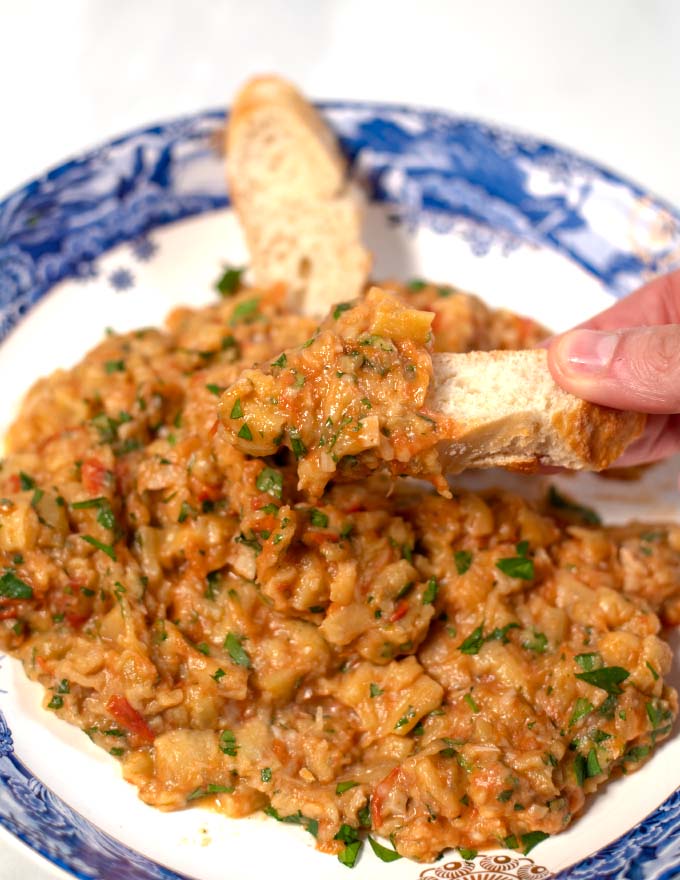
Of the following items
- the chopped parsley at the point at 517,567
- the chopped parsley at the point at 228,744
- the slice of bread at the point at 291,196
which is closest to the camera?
the chopped parsley at the point at 228,744

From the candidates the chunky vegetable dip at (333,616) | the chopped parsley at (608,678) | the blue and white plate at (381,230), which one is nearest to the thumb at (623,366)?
the chunky vegetable dip at (333,616)

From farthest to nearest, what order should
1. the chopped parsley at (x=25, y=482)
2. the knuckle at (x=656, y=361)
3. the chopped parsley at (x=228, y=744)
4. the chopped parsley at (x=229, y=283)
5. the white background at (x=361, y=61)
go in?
the white background at (x=361, y=61), the chopped parsley at (x=229, y=283), the chopped parsley at (x=25, y=482), the chopped parsley at (x=228, y=744), the knuckle at (x=656, y=361)

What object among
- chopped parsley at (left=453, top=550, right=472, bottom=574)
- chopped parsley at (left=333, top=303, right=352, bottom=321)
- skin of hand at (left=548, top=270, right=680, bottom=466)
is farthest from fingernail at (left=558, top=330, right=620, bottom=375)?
chopped parsley at (left=453, top=550, right=472, bottom=574)

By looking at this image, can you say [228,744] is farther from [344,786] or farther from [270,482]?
[270,482]

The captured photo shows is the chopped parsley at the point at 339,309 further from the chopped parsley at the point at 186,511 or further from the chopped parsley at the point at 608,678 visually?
the chopped parsley at the point at 608,678

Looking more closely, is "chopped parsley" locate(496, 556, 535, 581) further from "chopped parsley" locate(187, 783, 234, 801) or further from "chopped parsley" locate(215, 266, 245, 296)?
"chopped parsley" locate(215, 266, 245, 296)

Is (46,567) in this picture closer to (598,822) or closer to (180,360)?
(180,360)

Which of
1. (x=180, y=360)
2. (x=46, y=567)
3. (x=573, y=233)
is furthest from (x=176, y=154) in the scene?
(x=46, y=567)
